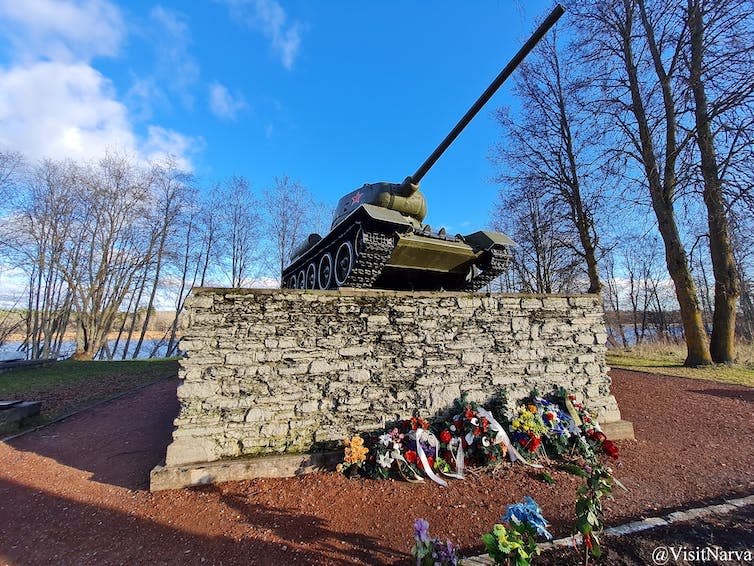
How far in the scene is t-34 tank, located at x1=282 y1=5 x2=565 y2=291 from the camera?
561 cm

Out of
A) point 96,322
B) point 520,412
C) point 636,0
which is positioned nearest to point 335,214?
point 520,412

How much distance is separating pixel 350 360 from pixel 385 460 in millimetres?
1087

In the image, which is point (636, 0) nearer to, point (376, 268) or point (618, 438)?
point (376, 268)

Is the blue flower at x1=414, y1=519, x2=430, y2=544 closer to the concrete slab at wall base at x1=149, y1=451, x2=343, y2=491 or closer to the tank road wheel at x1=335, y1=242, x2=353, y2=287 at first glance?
the concrete slab at wall base at x1=149, y1=451, x2=343, y2=491

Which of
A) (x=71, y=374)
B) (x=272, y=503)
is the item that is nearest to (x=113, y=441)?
(x=272, y=503)

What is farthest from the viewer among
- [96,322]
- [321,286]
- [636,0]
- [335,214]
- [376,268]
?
[96,322]

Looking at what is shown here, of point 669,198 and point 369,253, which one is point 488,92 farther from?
point 669,198

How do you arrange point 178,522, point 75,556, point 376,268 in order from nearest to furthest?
point 75,556 → point 178,522 → point 376,268

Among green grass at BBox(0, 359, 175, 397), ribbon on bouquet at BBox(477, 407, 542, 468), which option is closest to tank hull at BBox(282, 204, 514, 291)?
ribbon on bouquet at BBox(477, 407, 542, 468)

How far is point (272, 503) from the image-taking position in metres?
3.02

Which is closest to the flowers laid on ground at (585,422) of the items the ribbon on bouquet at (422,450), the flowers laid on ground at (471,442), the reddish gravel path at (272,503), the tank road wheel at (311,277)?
the flowers laid on ground at (471,442)

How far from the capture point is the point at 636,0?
1037 cm

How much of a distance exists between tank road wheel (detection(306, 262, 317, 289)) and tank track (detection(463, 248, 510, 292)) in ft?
11.8

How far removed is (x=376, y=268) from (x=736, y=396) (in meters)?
6.62
